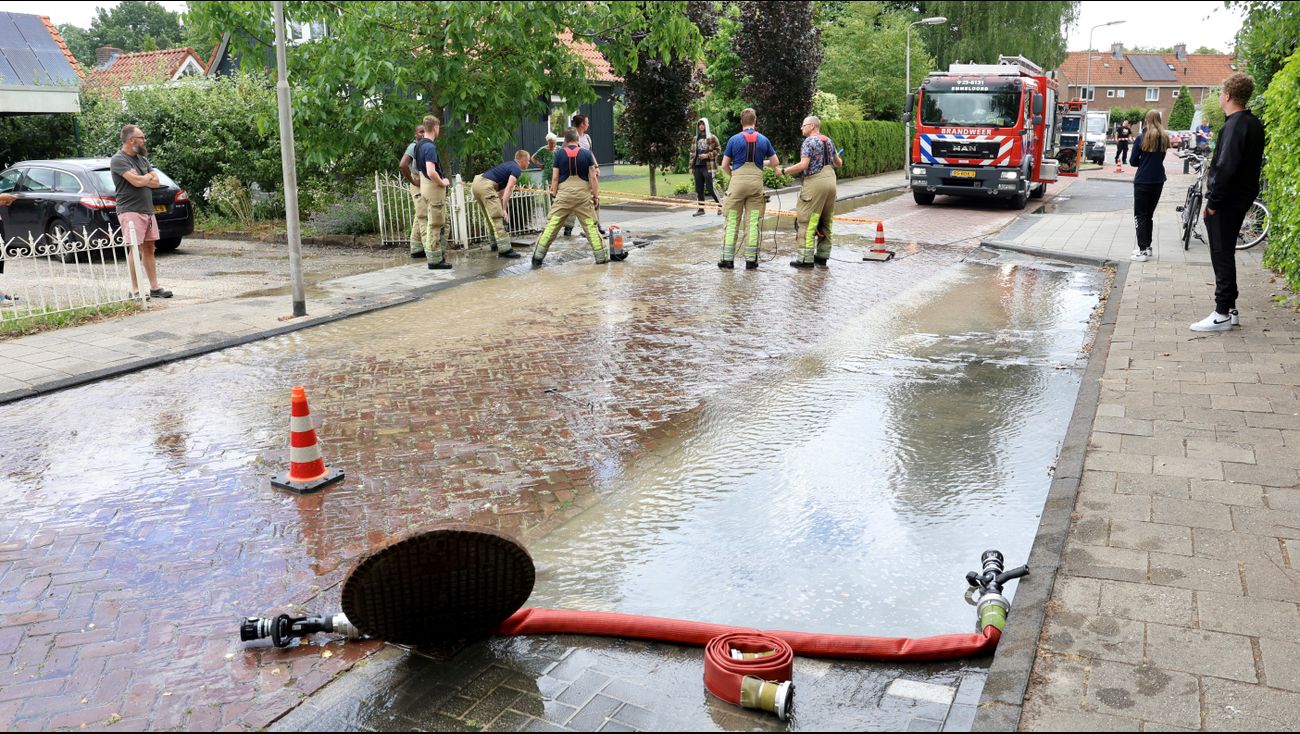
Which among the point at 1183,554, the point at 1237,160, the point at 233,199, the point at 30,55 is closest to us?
the point at 1183,554

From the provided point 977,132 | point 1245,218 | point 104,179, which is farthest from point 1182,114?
point 104,179

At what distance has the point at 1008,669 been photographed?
11.0 ft

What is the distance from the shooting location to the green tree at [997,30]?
1720 inches

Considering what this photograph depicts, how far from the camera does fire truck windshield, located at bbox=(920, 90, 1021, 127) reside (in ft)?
70.6

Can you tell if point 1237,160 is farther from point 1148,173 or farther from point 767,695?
point 767,695

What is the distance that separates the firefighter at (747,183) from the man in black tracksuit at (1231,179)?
18.0ft

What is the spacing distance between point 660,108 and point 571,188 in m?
11.5

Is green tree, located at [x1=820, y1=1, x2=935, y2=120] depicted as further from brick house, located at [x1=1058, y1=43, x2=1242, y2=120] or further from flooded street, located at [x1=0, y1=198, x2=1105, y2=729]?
brick house, located at [x1=1058, y1=43, x2=1242, y2=120]

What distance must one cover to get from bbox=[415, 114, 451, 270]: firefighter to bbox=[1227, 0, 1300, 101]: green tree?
10210 mm

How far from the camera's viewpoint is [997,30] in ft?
143

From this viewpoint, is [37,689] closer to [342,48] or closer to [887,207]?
[342,48]

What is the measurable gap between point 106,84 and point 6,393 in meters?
20.4

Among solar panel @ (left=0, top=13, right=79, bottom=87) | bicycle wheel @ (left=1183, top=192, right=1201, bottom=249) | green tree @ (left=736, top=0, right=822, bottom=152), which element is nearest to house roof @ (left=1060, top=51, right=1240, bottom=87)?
green tree @ (left=736, top=0, right=822, bottom=152)

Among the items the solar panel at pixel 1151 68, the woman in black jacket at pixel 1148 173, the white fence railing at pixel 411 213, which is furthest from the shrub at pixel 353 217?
the solar panel at pixel 1151 68
